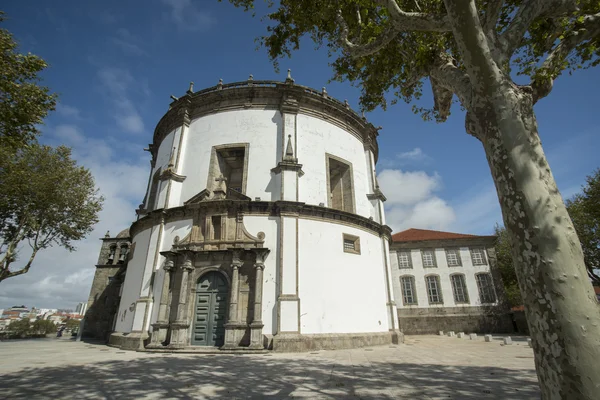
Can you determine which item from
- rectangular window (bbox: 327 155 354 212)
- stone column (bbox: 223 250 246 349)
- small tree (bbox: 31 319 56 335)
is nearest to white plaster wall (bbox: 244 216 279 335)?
stone column (bbox: 223 250 246 349)

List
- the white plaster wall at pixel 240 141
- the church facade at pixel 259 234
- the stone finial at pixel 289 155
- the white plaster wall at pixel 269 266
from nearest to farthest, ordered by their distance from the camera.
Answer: the white plaster wall at pixel 269 266
the church facade at pixel 259 234
the stone finial at pixel 289 155
the white plaster wall at pixel 240 141

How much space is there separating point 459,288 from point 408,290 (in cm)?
405

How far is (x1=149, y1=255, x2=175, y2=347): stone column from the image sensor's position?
1122 cm

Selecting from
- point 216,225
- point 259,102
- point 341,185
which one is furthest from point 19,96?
point 341,185

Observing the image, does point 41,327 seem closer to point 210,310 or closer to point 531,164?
point 210,310

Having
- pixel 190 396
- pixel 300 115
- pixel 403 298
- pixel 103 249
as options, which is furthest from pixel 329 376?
pixel 103 249

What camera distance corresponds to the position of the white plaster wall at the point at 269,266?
436 inches

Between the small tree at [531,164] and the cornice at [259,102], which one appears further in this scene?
the cornice at [259,102]

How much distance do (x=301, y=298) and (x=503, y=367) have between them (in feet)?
21.5

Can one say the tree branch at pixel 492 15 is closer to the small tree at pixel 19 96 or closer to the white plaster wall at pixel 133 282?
the small tree at pixel 19 96

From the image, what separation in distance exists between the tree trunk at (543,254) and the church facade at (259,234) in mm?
9216

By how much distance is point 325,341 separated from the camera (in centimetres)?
1130

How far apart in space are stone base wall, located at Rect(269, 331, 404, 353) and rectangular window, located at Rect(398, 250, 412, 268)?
45.9 feet

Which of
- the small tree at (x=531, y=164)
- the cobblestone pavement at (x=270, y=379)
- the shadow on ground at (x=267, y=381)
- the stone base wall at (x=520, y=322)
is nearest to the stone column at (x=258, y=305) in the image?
the cobblestone pavement at (x=270, y=379)
